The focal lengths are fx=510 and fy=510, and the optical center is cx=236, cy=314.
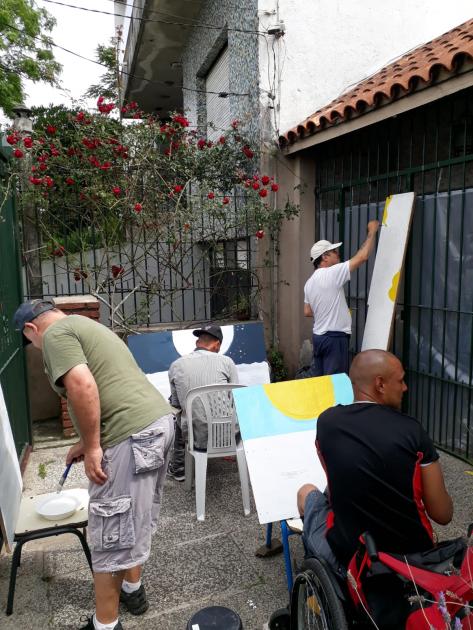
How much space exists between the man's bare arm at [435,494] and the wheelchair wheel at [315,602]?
1.45 ft

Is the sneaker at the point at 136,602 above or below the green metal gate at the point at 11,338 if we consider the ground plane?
below

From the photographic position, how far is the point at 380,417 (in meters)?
1.84

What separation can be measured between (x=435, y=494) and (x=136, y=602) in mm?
1650

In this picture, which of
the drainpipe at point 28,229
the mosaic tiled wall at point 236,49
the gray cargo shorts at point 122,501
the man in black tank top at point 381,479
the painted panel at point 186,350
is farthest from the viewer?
the mosaic tiled wall at point 236,49

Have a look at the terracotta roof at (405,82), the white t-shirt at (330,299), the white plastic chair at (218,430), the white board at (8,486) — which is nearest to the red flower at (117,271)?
the white t-shirt at (330,299)

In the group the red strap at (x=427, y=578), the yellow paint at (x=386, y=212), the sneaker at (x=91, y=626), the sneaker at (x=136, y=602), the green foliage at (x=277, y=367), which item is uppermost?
the yellow paint at (x=386, y=212)

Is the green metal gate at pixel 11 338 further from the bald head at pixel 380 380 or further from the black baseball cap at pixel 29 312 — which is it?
the bald head at pixel 380 380

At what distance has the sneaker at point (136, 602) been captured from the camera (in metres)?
2.58

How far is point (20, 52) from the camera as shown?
45.9 ft

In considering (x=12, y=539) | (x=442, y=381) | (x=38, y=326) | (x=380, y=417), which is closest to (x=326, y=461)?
(x=380, y=417)

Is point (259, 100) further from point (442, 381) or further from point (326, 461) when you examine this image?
point (326, 461)

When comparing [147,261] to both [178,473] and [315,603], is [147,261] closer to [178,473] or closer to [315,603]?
[178,473]

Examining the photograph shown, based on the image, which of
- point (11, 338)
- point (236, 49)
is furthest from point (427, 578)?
point (236, 49)

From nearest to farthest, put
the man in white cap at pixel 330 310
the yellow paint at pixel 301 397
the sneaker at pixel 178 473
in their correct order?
the yellow paint at pixel 301 397 < the sneaker at pixel 178 473 < the man in white cap at pixel 330 310
